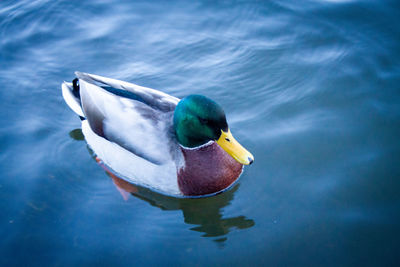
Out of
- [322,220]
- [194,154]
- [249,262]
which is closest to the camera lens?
[249,262]

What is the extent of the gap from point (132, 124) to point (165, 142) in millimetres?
390

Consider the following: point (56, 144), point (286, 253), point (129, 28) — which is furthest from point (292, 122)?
point (129, 28)

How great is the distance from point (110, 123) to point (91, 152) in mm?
783

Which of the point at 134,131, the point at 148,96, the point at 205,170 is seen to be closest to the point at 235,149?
the point at 205,170

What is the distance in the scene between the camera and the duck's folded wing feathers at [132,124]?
368cm

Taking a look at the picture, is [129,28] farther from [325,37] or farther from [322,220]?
[322,220]

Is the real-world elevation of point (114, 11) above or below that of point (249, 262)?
above

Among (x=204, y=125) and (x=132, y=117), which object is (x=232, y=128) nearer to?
(x=204, y=125)

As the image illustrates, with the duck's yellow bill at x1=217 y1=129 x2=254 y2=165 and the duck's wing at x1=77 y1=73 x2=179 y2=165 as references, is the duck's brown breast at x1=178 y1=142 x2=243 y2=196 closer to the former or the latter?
the duck's wing at x1=77 y1=73 x2=179 y2=165

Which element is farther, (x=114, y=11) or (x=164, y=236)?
(x=114, y=11)

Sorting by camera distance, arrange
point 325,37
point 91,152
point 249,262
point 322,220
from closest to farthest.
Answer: point 249,262 < point 322,220 < point 91,152 < point 325,37

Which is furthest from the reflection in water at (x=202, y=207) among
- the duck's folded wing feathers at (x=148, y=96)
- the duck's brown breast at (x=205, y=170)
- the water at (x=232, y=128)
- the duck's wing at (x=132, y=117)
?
the duck's folded wing feathers at (x=148, y=96)

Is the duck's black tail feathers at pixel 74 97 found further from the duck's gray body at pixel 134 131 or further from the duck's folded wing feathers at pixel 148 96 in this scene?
the duck's folded wing feathers at pixel 148 96

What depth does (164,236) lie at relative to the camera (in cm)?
346
